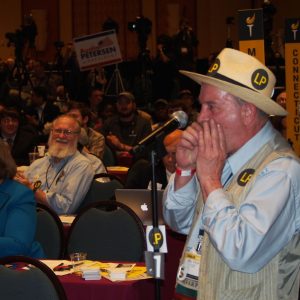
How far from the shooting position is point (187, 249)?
270 centimetres

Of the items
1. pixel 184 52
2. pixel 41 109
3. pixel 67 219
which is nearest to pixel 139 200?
pixel 67 219

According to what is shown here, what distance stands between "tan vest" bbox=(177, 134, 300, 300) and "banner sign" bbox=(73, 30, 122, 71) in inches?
435

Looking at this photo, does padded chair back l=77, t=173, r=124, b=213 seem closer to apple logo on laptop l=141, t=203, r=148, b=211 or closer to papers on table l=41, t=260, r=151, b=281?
apple logo on laptop l=141, t=203, r=148, b=211

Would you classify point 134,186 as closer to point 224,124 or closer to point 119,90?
point 224,124

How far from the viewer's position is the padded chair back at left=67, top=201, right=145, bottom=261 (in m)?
4.55

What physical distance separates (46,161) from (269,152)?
13.6ft

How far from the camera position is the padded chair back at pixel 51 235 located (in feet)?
15.5

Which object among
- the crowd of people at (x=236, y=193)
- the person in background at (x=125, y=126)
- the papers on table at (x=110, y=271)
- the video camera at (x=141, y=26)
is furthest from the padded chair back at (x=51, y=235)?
the video camera at (x=141, y=26)

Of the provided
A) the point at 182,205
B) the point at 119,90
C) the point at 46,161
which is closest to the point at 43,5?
the point at 119,90

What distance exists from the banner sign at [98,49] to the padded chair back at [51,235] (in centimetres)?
884

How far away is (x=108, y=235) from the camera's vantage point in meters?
4.63

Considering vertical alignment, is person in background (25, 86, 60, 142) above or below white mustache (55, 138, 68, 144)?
above

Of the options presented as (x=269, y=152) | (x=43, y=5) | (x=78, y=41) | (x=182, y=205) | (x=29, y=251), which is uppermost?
(x=43, y=5)

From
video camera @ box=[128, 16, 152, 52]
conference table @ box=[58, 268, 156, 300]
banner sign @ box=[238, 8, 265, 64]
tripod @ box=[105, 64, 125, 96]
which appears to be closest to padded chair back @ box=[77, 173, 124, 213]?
banner sign @ box=[238, 8, 265, 64]
